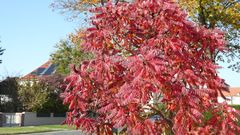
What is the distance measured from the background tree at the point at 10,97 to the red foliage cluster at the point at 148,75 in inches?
1306

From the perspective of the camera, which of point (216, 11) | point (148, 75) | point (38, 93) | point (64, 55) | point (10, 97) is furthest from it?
point (64, 55)

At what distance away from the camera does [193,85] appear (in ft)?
14.3

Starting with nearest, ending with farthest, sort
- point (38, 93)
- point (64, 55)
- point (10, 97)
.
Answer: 1. point (38, 93)
2. point (10, 97)
3. point (64, 55)

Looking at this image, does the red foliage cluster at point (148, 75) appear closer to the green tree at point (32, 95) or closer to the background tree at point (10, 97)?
the green tree at point (32, 95)

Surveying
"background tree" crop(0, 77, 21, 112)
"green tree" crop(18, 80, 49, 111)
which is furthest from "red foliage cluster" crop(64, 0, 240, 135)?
"background tree" crop(0, 77, 21, 112)

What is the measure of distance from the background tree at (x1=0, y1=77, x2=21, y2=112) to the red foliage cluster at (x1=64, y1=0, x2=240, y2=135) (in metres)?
33.2

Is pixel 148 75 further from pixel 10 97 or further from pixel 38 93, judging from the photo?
pixel 10 97

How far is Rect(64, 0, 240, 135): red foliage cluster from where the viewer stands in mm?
4082

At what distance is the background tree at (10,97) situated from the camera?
1465 inches

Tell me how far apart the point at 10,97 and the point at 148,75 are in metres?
35.4

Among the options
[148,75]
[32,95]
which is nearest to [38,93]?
[32,95]

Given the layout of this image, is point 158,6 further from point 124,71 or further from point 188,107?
point 188,107

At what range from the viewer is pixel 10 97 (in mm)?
37562

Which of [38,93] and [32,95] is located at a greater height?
[38,93]
